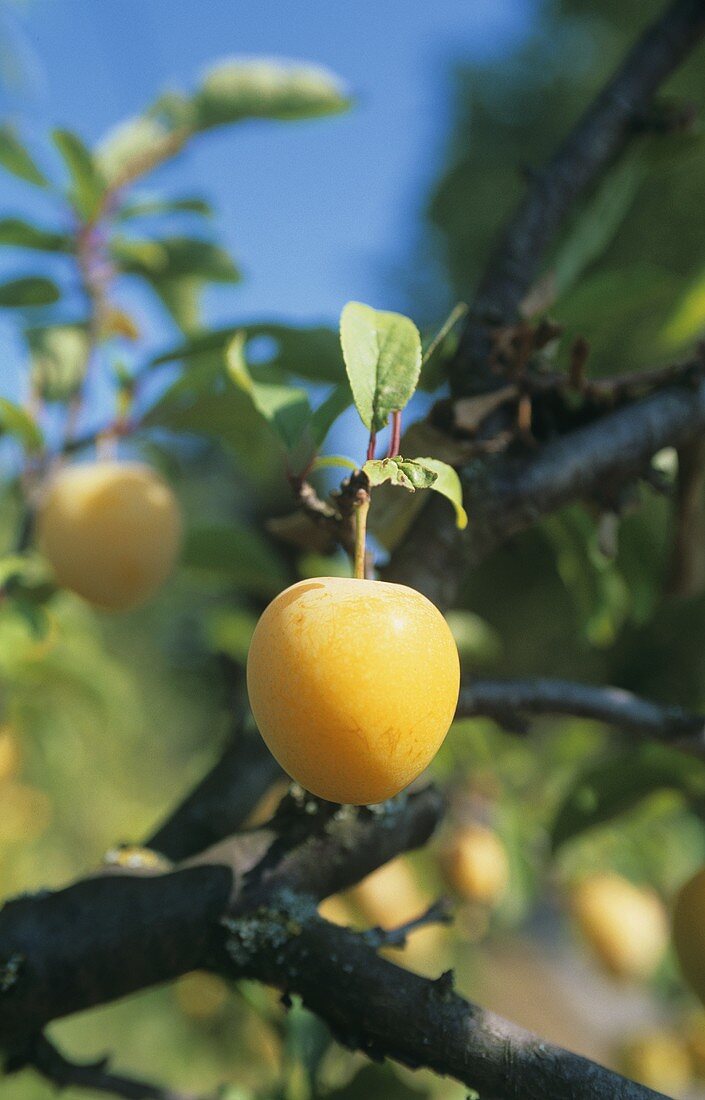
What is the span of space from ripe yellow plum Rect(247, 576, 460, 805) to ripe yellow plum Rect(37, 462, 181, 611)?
1.38 feet

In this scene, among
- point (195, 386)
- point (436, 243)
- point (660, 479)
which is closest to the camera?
point (660, 479)

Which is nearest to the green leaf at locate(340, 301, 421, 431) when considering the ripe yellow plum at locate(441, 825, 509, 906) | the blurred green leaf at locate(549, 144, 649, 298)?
the blurred green leaf at locate(549, 144, 649, 298)

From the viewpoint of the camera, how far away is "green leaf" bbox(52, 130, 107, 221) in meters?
0.69

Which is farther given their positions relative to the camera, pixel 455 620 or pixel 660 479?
pixel 455 620

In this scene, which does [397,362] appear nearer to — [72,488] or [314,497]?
[314,497]

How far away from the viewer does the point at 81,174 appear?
72 centimetres

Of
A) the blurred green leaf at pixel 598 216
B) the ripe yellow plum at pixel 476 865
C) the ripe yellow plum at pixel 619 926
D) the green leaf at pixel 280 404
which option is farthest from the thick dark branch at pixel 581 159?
the ripe yellow plum at pixel 619 926

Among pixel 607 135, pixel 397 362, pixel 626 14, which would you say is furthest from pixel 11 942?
pixel 626 14

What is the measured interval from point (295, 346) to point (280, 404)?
0.55 feet

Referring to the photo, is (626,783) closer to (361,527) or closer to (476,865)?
(361,527)

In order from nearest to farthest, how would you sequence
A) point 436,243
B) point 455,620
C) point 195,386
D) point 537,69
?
point 195,386
point 455,620
point 537,69
point 436,243

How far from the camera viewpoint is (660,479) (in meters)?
0.45

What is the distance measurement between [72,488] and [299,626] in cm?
47

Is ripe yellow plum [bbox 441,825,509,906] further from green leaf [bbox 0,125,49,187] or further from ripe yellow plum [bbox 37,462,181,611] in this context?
green leaf [bbox 0,125,49,187]
